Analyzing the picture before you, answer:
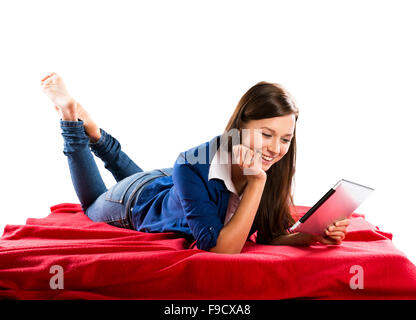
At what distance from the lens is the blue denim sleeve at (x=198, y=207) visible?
75.0 inches

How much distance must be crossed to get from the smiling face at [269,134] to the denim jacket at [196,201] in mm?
167

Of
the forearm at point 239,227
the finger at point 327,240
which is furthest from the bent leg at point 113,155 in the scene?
the finger at point 327,240

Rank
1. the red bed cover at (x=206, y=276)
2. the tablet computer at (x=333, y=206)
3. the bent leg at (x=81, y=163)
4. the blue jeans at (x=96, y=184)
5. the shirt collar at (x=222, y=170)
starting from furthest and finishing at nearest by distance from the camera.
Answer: the bent leg at (x=81, y=163) → the blue jeans at (x=96, y=184) → the shirt collar at (x=222, y=170) → the tablet computer at (x=333, y=206) → the red bed cover at (x=206, y=276)

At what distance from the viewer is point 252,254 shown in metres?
1.87

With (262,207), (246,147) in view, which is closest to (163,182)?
(262,207)

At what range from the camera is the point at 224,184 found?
206 centimetres

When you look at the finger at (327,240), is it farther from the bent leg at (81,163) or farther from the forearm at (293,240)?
the bent leg at (81,163)

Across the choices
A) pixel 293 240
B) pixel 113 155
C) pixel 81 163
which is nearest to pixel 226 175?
pixel 293 240

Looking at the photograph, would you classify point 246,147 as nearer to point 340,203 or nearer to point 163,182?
point 340,203

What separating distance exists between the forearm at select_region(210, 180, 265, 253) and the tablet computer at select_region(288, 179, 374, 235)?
210mm

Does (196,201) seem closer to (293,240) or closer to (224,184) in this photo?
(224,184)
